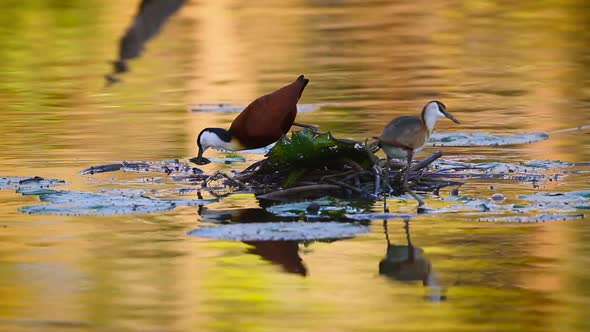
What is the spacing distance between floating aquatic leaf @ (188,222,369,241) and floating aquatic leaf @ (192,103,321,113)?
15.0ft

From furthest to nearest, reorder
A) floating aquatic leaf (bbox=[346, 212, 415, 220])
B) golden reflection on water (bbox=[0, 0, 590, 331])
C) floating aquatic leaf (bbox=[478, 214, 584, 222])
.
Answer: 1. floating aquatic leaf (bbox=[346, 212, 415, 220])
2. floating aquatic leaf (bbox=[478, 214, 584, 222])
3. golden reflection on water (bbox=[0, 0, 590, 331])

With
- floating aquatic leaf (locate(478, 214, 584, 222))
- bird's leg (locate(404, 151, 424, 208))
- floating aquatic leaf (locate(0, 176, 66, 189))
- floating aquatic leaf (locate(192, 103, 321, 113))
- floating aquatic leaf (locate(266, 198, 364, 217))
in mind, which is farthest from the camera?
floating aquatic leaf (locate(192, 103, 321, 113))

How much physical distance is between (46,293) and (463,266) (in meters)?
1.73

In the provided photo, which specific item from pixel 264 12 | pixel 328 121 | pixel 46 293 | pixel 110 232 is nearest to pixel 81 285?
pixel 46 293

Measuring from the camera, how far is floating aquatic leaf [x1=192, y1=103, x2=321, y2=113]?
11.8 metres

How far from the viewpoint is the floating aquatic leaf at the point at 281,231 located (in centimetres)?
691

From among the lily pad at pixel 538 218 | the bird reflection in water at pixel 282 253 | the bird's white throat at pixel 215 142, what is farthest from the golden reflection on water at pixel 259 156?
the bird's white throat at pixel 215 142

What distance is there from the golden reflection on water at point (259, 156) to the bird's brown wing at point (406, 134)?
430 millimetres

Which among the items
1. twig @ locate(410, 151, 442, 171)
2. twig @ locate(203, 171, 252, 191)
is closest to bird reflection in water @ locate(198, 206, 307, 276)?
twig @ locate(203, 171, 252, 191)

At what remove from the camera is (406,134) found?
7863 mm

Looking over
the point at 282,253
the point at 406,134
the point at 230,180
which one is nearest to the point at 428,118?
the point at 406,134

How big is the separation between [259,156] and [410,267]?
3593 mm

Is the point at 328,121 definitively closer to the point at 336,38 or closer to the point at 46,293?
the point at 46,293

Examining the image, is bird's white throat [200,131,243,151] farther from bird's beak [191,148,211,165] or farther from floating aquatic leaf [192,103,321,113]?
floating aquatic leaf [192,103,321,113]
